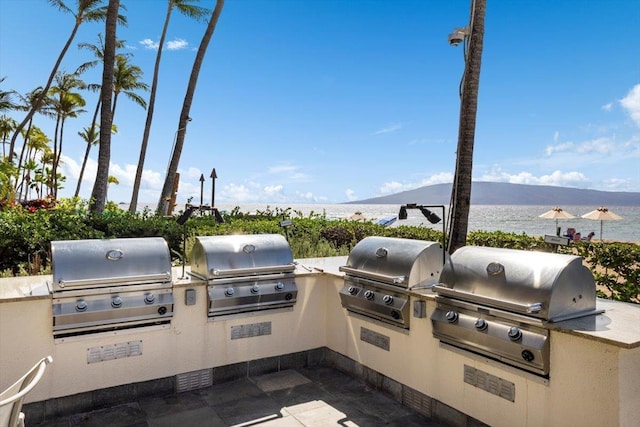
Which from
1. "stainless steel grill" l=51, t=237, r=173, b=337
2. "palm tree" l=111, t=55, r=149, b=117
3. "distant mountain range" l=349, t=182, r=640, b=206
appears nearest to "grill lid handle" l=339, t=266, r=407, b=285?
"stainless steel grill" l=51, t=237, r=173, b=337

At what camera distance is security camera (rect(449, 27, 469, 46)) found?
4.97m

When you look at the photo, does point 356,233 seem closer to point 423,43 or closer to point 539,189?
point 423,43

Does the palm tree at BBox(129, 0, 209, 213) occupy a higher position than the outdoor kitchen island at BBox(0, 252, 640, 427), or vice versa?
the palm tree at BBox(129, 0, 209, 213)

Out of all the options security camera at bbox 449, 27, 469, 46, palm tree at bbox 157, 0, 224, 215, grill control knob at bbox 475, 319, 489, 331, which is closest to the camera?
grill control knob at bbox 475, 319, 489, 331

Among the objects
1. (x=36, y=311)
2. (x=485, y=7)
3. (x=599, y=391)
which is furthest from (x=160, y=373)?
(x=485, y=7)

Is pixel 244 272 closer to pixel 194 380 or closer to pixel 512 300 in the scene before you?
pixel 194 380

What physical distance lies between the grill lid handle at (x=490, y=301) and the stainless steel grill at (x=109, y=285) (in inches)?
82.5

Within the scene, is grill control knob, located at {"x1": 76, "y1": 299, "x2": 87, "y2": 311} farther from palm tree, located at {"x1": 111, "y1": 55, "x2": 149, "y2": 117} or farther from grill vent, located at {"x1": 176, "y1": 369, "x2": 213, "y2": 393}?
palm tree, located at {"x1": 111, "y1": 55, "x2": 149, "y2": 117}

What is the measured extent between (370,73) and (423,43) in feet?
31.1

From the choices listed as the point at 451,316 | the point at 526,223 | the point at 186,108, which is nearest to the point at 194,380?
the point at 451,316

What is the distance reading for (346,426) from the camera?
3414mm

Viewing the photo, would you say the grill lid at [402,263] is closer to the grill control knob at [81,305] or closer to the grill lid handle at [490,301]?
the grill lid handle at [490,301]

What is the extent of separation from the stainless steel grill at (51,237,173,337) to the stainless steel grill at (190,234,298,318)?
0.35m

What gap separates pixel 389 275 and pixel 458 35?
2.93 m
